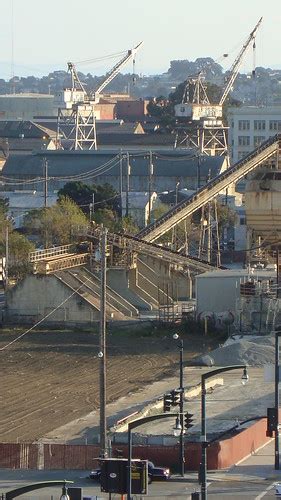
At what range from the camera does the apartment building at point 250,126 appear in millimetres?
116500

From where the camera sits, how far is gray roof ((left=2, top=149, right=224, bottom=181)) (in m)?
95.1

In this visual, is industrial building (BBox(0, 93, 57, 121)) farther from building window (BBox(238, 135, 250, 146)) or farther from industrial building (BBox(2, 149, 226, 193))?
industrial building (BBox(2, 149, 226, 193))

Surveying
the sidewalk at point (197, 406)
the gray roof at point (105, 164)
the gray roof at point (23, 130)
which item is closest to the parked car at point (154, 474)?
the sidewalk at point (197, 406)

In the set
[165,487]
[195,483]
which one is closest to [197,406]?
[195,483]

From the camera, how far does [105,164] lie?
9644 centimetres

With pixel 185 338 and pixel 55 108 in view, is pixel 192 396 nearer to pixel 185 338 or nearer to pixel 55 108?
pixel 185 338

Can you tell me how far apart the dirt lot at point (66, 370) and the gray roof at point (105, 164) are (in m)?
45.0

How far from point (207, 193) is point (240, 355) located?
19654 millimetres

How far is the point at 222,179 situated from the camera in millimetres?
60000

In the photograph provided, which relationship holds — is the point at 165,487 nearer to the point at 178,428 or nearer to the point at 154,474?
the point at 154,474

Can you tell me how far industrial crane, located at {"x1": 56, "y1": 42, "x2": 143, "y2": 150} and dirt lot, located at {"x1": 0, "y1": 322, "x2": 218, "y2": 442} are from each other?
70.9 m

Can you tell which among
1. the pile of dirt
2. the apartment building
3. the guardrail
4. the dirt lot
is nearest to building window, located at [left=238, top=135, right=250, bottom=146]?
the apartment building

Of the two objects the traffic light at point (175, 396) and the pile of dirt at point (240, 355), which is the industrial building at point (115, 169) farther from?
the traffic light at point (175, 396)

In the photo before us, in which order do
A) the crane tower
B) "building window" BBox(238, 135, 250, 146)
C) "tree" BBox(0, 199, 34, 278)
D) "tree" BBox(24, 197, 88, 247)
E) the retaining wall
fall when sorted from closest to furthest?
the retaining wall, "tree" BBox(0, 199, 34, 278), "tree" BBox(24, 197, 88, 247), the crane tower, "building window" BBox(238, 135, 250, 146)
